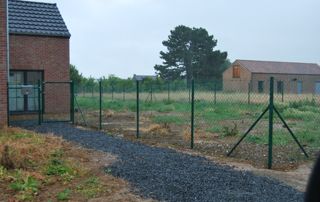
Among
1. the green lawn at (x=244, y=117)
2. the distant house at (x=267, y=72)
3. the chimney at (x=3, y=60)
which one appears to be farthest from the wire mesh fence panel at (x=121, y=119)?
the distant house at (x=267, y=72)

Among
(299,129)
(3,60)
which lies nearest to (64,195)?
(3,60)

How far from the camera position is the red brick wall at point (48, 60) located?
2033 centimetres

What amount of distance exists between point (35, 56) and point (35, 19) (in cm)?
223

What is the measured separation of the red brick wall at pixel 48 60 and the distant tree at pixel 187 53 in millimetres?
53099

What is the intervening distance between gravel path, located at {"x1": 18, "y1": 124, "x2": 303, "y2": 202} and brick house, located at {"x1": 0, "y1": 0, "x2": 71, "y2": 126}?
1025 cm

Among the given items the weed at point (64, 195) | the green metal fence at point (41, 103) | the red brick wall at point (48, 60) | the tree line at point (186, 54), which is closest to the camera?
the weed at point (64, 195)

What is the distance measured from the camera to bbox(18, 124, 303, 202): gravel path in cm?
659

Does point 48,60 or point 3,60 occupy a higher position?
point 48,60

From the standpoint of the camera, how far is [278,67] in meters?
69.1

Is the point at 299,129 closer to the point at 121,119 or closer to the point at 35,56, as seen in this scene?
the point at 121,119

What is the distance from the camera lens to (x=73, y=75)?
Answer: 4697 centimetres

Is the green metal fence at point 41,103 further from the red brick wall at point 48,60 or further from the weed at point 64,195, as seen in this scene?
the weed at point 64,195

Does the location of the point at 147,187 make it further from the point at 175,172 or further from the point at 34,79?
the point at 34,79

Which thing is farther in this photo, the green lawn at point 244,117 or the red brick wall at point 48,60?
the red brick wall at point 48,60
